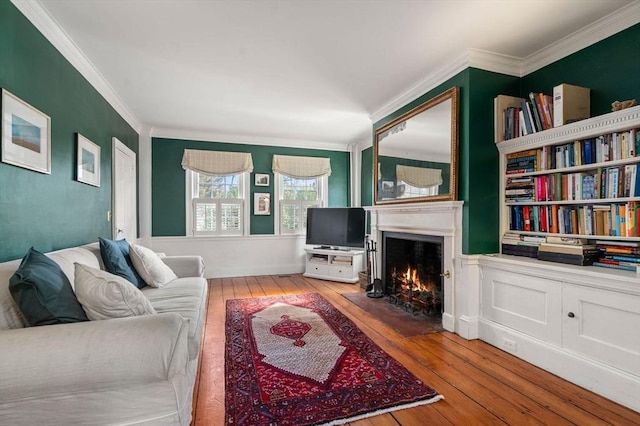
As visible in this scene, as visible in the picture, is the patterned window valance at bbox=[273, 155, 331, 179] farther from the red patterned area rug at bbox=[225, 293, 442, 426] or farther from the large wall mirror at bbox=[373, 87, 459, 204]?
the red patterned area rug at bbox=[225, 293, 442, 426]

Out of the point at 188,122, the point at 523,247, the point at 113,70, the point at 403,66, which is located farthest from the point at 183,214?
the point at 523,247

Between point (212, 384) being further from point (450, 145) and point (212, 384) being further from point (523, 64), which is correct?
point (523, 64)

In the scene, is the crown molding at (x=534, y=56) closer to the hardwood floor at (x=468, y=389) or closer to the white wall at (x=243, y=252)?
the hardwood floor at (x=468, y=389)

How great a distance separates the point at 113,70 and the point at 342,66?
2189 millimetres

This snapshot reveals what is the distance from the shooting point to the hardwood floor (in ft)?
5.34

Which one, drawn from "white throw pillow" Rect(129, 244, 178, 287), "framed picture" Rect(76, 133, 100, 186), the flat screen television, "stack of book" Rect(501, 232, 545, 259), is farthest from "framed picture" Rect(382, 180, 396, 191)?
"framed picture" Rect(76, 133, 100, 186)

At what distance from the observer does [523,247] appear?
100 inches

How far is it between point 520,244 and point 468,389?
4.39ft

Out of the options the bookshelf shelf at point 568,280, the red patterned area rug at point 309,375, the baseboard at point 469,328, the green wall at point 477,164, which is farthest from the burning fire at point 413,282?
the red patterned area rug at point 309,375

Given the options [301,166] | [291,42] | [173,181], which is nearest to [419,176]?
[291,42]

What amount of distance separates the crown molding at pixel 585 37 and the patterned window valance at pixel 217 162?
407 centimetres

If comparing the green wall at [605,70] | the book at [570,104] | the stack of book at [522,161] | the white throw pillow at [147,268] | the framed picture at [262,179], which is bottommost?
the white throw pillow at [147,268]

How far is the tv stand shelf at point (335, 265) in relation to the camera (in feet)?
16.1

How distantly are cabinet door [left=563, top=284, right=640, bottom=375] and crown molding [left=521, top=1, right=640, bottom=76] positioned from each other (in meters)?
1.84
